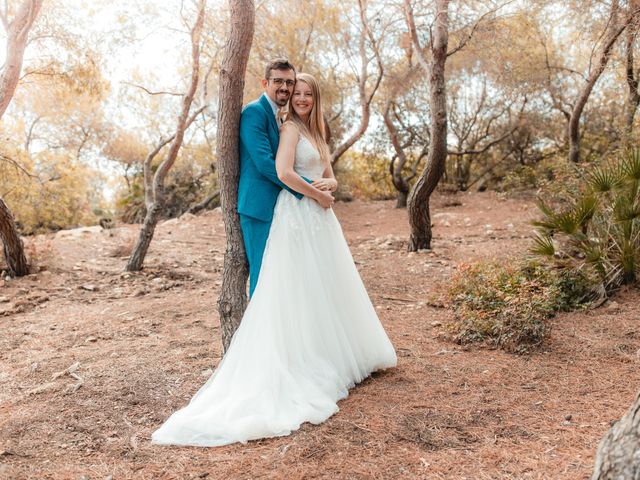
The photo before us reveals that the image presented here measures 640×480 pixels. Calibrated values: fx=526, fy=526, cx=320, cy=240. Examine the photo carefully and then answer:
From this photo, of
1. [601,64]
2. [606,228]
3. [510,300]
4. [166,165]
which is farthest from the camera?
[601,64]

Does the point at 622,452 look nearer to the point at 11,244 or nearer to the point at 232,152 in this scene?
the point at 232,152

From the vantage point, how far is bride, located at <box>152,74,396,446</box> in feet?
10.7

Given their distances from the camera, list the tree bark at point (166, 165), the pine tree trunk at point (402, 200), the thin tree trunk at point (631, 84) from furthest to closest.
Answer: the pine tree trunk at point (402, 200), the thin tree trunk at point (631, 84), the tree bark at point (166, 165)

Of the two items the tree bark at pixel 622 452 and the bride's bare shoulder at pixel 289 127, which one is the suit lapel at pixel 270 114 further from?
the tree bark at pixel 622 452

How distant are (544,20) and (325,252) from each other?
34.6 ft

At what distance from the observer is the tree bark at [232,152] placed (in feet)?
13.0

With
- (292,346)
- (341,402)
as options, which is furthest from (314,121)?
(341,402)

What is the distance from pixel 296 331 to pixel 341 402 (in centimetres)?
58

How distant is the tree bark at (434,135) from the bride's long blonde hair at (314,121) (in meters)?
5.13

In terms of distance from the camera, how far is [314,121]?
4008 mm

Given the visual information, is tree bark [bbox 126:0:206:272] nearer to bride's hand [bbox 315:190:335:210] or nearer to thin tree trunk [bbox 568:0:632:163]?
bride's hand [bbox 315:190:335:210]

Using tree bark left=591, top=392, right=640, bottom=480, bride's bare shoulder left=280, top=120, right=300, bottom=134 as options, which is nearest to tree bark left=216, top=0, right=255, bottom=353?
bride's bare shoulder left=280, top=120, right=300, bottom=134

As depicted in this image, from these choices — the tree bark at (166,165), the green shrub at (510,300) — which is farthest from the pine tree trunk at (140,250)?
the green shrub at (510,300)

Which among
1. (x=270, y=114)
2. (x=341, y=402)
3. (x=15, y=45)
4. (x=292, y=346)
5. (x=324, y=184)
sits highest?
(x=15, y=45)
